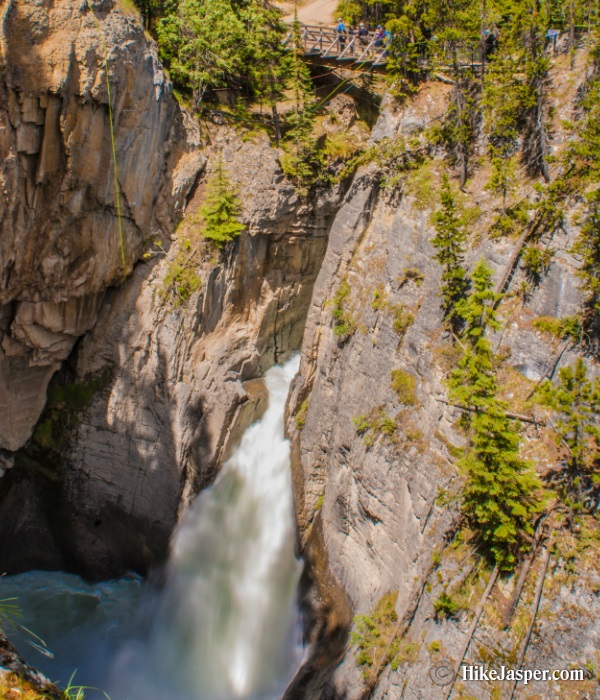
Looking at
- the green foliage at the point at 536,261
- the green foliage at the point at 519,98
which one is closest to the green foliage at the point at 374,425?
the green foliage at the point at 536,261

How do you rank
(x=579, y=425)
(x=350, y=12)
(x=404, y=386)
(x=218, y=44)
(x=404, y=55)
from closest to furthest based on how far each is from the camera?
(x=579, y=425) < (x=404, y=386) < (x=404, y=55) < (x=218, y=44) < (x=350, y=12)

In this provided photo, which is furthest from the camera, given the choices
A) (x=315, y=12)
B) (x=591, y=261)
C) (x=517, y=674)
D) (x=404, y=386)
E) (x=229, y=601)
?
(x=315, y=12)

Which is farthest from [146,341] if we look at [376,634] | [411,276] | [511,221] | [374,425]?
[511,221]

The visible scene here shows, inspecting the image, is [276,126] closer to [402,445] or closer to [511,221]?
[511,221]

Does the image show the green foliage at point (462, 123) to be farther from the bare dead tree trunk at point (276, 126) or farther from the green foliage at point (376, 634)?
the green foliage at point (376, 634)

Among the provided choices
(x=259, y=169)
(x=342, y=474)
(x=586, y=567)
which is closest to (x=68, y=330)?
(x=259, y=169)

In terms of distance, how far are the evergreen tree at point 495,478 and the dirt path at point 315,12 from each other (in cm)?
1617

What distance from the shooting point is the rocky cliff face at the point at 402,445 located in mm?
9289

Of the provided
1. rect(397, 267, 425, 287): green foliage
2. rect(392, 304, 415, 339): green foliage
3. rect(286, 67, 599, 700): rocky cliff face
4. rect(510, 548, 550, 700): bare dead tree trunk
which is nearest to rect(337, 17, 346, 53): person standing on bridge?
rect(286, 67, 599, 700): rocky cliff face

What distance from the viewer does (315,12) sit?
877 inches

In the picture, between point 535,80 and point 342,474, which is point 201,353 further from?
point 535,80

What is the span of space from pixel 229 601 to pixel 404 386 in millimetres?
8170

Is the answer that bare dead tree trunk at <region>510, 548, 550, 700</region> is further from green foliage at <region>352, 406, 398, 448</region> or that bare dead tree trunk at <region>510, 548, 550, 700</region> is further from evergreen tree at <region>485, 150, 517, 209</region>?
evergreen tree at <region>485, 150, 517, 209</region>

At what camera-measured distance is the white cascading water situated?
45.6 feet
